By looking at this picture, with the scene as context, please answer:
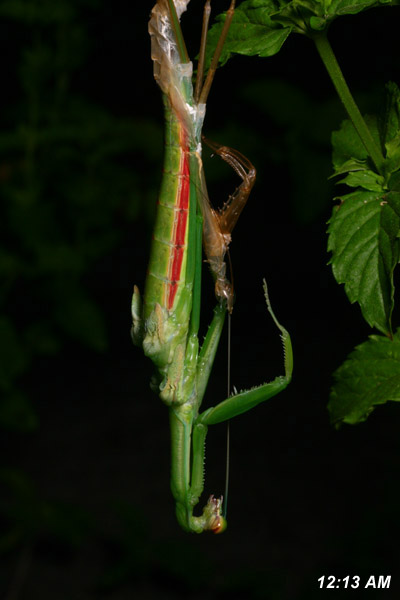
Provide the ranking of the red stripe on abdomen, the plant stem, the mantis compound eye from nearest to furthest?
the plant stem < the red stripe on abdomen < the mantis compound eye

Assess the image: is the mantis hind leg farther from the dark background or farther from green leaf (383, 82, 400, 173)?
the dark background

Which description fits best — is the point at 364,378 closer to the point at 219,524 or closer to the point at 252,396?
the point at 252,396

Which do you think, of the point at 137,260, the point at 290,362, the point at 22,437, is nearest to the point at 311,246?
the point at 137,260

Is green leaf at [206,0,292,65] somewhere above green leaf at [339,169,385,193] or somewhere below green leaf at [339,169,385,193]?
above

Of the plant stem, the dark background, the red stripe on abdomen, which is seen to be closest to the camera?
the plant stem

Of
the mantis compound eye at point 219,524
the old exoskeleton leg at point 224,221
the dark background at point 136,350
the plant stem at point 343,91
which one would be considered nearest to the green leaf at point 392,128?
the plant stem at point 343,91

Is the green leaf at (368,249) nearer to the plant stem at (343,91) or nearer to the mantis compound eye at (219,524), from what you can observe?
the plant stem at (343,91)

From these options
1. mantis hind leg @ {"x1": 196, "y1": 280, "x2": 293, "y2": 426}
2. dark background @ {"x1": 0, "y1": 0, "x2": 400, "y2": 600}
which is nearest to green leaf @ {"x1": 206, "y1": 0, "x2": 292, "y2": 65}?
mantis hind leg @ {"x1": 196, "y1": 280, "x2": 293, "y2": 426}
